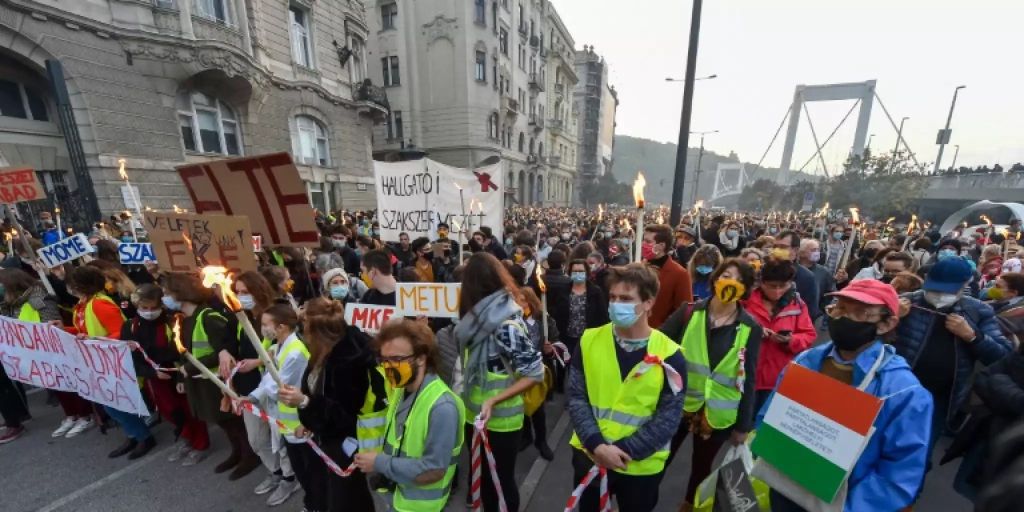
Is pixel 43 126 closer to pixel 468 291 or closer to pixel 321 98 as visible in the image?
pixel 321 98

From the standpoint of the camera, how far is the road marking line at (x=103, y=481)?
11.0 ft

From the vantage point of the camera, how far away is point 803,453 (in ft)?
5.96

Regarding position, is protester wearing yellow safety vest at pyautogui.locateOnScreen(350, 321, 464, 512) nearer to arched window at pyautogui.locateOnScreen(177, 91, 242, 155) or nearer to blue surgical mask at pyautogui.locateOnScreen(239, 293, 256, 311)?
blue surgical mask at pyautogui.locateOnScreen(239, 293, 256, 311)

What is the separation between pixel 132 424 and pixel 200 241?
259 centimetres

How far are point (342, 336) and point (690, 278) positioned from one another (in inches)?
126

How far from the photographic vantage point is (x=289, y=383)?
2631mm

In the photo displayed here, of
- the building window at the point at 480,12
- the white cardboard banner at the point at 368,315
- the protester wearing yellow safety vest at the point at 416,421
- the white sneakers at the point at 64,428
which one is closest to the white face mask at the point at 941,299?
the protester wearing yellow safety vest at the point at 416,421

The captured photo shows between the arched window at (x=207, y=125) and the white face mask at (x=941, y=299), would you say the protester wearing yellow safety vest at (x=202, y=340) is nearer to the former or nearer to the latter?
the white face mask at (x=941, y=299)

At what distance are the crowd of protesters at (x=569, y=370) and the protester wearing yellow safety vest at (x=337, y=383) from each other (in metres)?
0.01

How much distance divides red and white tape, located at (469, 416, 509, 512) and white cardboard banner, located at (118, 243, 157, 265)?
5.33 metres

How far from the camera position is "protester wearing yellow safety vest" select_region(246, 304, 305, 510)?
2.63 meters

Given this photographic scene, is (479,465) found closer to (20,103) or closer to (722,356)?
(722,356)

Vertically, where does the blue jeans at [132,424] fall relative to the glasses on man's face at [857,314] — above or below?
below

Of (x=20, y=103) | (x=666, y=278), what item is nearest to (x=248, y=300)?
(x=666, y=278)
